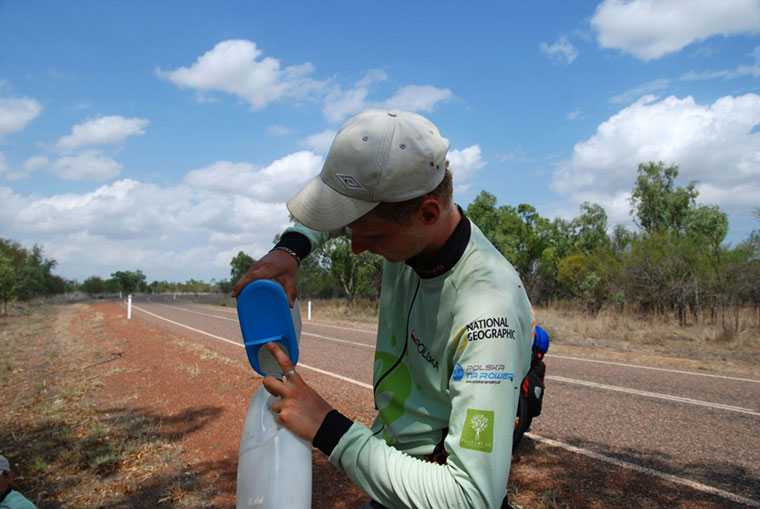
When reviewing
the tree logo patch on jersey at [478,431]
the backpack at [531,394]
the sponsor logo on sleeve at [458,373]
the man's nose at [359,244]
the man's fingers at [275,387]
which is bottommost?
the backpack at [531,394]

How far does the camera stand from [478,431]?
113 centimetres

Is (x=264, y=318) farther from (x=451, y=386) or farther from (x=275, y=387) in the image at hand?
(x=451, y=386)

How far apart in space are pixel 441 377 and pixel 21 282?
57467 millimetres

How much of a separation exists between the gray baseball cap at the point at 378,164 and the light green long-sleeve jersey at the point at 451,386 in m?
0.23

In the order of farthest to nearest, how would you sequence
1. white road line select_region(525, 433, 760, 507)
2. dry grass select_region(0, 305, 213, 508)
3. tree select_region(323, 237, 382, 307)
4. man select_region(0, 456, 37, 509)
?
1. tree select_region(323, 237, 382, 307)
2. dry grass select_region(0, 305, 213, 508)
3. white road line select_region(525, 433, 760, 507)
4. man select_region(0, 456, 37, 509)

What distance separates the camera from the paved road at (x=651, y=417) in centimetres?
482

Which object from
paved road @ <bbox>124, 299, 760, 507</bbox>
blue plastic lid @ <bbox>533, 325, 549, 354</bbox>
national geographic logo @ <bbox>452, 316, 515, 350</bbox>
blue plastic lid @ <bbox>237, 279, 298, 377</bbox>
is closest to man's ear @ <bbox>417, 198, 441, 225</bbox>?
national geographic logo @ <bbox>452, 316, 515, 350</bbox>

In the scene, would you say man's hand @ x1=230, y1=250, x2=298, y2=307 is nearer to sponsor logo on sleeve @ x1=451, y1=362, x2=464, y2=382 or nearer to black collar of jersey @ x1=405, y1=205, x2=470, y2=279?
black collar of jersey @ x1=405, y1=205, x2=470, y2=279

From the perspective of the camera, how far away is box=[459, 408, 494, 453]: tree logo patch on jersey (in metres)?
1.12

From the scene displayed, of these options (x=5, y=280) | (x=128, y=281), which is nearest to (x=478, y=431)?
(x=5, y=280)

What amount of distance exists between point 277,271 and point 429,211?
1.78 feet

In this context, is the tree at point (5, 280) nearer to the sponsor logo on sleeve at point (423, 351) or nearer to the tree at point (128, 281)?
the sponsor logo on sleeve at point (423, 351)

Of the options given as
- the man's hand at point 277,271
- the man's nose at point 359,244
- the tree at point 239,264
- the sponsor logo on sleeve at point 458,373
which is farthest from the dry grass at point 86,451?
the tree at point 239,264

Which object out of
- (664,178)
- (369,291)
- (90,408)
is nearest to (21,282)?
(369,291)
